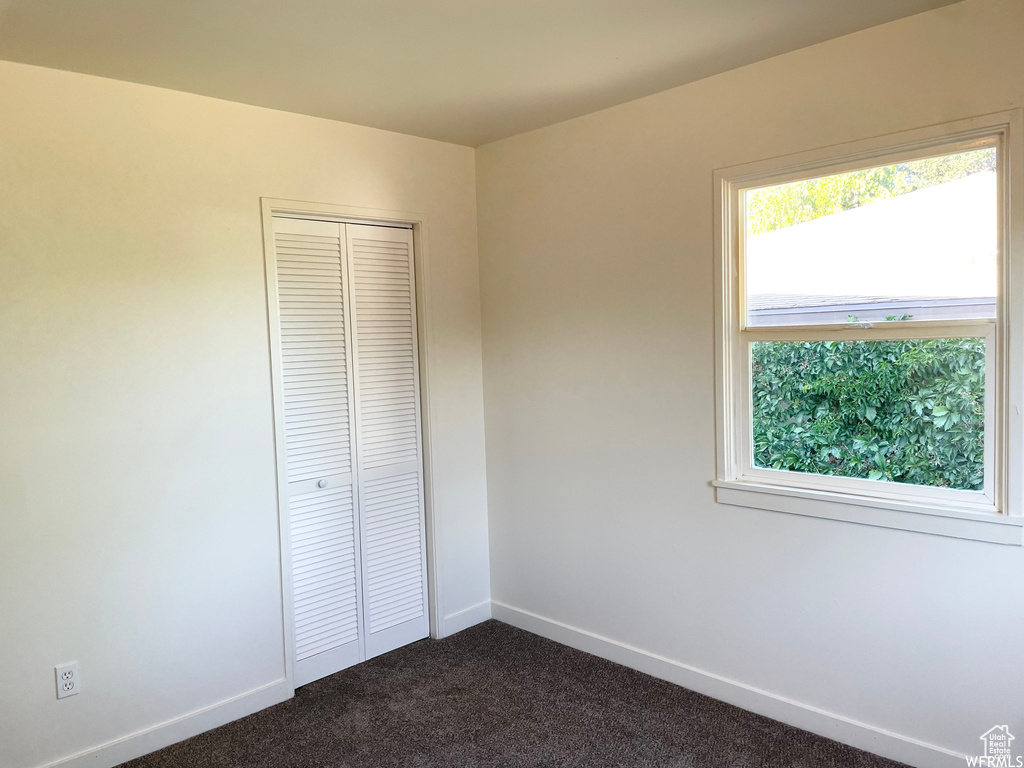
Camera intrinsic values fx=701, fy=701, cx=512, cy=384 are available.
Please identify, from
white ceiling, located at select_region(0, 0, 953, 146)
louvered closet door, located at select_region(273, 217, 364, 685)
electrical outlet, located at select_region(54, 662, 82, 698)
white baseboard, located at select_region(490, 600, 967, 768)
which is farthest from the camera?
louvered closet door, located at select_region(273, 217, 364, 685)

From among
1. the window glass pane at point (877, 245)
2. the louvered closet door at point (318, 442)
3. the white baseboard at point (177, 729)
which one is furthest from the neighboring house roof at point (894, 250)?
the white baseboard at point (177, 729)

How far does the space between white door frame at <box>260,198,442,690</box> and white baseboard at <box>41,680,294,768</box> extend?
0.11 meters

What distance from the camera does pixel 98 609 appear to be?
2.61 metres

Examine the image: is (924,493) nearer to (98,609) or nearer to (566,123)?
(566,123)

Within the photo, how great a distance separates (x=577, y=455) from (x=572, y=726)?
1199 millimetres

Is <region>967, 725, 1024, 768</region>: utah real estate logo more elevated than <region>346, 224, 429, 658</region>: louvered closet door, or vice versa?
<region>346, 224, 429, 658</region>: louvered closet door

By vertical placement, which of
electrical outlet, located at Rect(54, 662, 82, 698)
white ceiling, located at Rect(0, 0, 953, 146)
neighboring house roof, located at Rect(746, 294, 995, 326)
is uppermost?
white ceiling, located at Rect(0, 0, 953, 146)

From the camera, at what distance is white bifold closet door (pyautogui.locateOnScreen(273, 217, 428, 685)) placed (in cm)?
318

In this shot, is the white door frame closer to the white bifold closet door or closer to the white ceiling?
the white bifold closet door

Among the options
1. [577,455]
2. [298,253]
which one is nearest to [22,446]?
[298,253]

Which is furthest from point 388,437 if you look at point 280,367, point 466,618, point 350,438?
point 466,618

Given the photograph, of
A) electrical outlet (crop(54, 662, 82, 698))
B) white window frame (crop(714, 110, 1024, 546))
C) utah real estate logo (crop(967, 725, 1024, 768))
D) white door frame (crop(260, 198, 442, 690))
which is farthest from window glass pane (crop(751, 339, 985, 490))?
electrical outlet (crop(54, 662, 82, 698))

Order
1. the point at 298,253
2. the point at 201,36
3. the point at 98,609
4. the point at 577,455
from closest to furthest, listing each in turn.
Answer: the point at 201,36 → the point at 98,609 → the point at 298,253 → the point at 577,455

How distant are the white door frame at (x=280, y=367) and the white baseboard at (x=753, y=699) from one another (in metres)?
0.66
